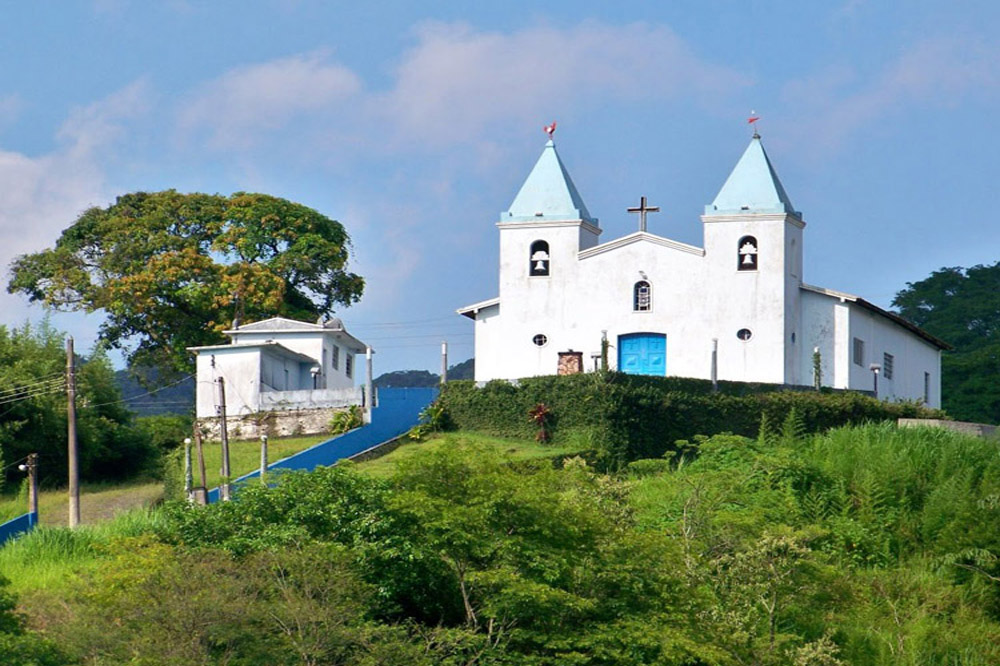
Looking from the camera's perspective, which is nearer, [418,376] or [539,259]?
[539,259]

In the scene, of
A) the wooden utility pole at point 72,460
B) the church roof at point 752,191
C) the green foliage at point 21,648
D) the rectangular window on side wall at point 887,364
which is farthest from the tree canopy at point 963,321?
the green foliage at point 21,648

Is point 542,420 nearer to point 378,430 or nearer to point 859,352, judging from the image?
point 378,430

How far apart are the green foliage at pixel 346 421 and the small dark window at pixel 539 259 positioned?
640cm

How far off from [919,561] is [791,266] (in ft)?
48.0

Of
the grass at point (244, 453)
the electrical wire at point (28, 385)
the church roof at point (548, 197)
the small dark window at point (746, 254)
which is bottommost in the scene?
the grass at point (244, 453)

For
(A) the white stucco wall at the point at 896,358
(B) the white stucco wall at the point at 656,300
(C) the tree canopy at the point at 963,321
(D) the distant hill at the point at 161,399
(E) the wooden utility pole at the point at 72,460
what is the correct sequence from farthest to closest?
(C) the tree canopy at the point at 963,321
(D) the distant hill at the point at 161,399
(A) the white stucco wall at the point at 896,358
(B) the white stucco wall at the point at 656,300
(E) the wooden utility pole at the point at 72,460

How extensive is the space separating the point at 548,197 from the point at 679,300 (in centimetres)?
480

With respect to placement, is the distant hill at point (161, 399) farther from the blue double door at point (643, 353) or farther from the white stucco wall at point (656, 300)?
the blue double door at point (643, 353)

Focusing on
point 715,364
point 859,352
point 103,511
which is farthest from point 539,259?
point 103,511

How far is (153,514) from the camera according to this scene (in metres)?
35.5

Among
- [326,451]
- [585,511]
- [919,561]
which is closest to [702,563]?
[585,511]

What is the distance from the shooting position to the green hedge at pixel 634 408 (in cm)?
4091

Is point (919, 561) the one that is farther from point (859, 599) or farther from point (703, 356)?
point (703, 356)

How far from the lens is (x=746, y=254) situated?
47.3 meters
